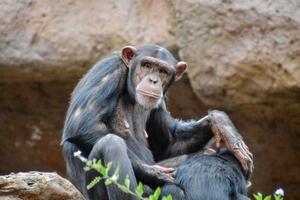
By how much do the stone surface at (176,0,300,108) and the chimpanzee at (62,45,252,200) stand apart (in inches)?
66.8

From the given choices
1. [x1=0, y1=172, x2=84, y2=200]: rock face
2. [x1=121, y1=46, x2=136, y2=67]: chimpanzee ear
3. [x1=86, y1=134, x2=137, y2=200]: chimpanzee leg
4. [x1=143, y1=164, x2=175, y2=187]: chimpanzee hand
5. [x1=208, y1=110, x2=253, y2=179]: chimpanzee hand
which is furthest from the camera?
[x1=121, y1=46, x2=136, y2=67]: chimpanzee ear

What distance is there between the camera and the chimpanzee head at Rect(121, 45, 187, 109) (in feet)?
24.5

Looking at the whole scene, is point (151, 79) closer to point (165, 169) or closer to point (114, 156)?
point (165, 169)

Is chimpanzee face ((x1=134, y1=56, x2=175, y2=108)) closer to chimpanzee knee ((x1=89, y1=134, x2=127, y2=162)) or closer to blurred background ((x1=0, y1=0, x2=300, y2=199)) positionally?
chimpanzee knee ((x1=89, y1=134, x2=127, y2=162))

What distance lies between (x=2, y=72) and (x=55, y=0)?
96 centimetres

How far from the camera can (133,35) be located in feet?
32.4

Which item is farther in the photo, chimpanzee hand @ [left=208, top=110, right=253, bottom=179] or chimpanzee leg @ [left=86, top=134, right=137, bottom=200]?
chimpanzee hand @ [left=208, top=110, right=253, bottom=179]

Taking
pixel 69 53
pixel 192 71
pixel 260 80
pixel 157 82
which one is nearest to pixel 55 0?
pixel 69 53

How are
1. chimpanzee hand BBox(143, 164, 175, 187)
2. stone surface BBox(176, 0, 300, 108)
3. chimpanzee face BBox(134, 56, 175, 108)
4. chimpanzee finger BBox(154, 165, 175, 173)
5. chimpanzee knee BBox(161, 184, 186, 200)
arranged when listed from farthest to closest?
1. stone surface BBox(176, 0, 300, 108)
2. chimpanzee face BBox(134, 56, 175, 108)
3. chimpanzee finger BBox(154, 165, 175, 173)
4. chimpanzee hand BBox(143, 164, 175, 187)
5. chimpanzee knee BBox(161, 184, 186, 200)

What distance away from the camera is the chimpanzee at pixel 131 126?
696 cm

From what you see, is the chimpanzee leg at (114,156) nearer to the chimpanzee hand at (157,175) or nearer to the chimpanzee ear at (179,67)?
the chimpanzee hand at (157,175)

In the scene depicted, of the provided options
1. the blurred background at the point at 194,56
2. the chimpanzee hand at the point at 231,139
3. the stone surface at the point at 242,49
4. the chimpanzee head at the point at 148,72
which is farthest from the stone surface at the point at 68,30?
the chimpanzee hand at the point at 231,139

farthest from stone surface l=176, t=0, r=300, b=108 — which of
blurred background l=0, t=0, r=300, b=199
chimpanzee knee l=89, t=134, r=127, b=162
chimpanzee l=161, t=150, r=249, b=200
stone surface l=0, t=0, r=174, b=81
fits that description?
chimpanzee knee l=89, t=134, r=127, b=162

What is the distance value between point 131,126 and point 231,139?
0.80 m
